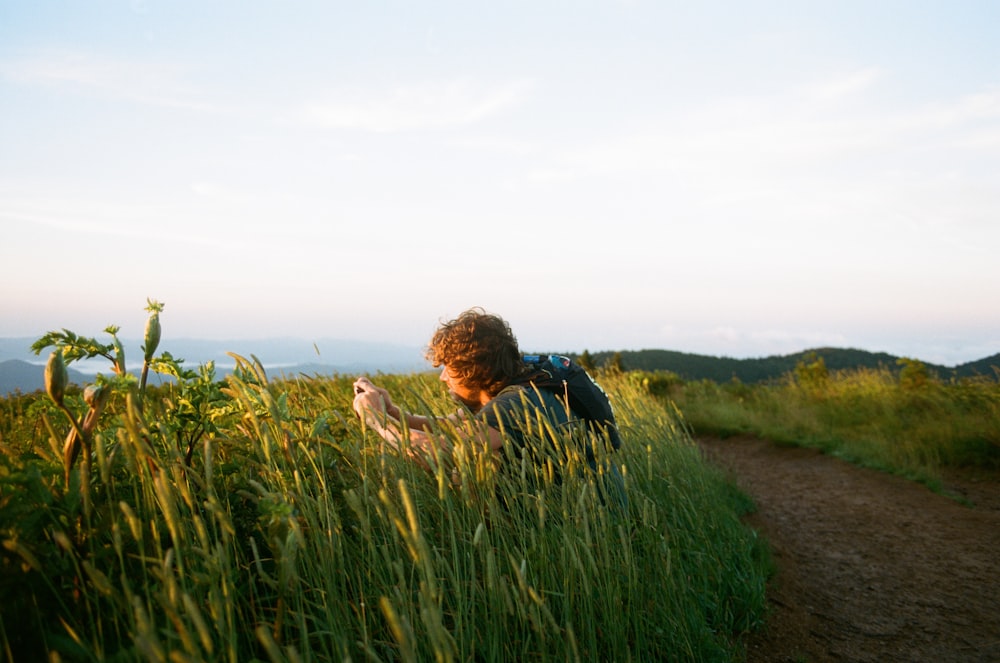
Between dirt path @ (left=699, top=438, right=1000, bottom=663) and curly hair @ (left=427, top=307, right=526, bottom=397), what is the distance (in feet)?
6.11

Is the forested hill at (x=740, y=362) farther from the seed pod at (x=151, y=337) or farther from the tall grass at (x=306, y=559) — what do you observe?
the seed pod at (x=151, y=337)

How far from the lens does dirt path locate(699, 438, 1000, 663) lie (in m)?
3.59

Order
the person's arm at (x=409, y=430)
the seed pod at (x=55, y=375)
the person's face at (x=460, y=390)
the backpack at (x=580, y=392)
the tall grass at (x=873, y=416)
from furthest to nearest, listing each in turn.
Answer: the tall grass at (x=873, y=416) < the person's face at (x=460, y=390) < the backpack at (x=580, y=392) < the person's arm at (x=409, y=430) < the seed pod at (x=55, y=375)

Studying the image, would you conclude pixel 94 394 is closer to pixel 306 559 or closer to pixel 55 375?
pixel 55 375

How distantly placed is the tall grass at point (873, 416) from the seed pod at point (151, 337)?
7.17 metres

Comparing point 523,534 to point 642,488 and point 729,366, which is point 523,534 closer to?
point 642,488

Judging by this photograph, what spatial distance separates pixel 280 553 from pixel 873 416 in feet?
38.3

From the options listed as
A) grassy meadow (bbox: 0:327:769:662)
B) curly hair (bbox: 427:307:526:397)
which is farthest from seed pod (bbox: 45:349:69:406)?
curly hair (bbox: 427:307:526:397)

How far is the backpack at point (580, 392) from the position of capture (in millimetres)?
3340

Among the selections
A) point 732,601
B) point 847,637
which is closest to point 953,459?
point 847,637

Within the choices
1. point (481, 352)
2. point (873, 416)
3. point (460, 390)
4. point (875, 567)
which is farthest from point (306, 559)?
point (873, 416)

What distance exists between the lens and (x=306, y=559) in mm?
1739

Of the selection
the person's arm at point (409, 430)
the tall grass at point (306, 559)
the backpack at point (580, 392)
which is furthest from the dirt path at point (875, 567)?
the person's arm at point (409, 430)

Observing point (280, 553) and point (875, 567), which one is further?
point (875, 567)
